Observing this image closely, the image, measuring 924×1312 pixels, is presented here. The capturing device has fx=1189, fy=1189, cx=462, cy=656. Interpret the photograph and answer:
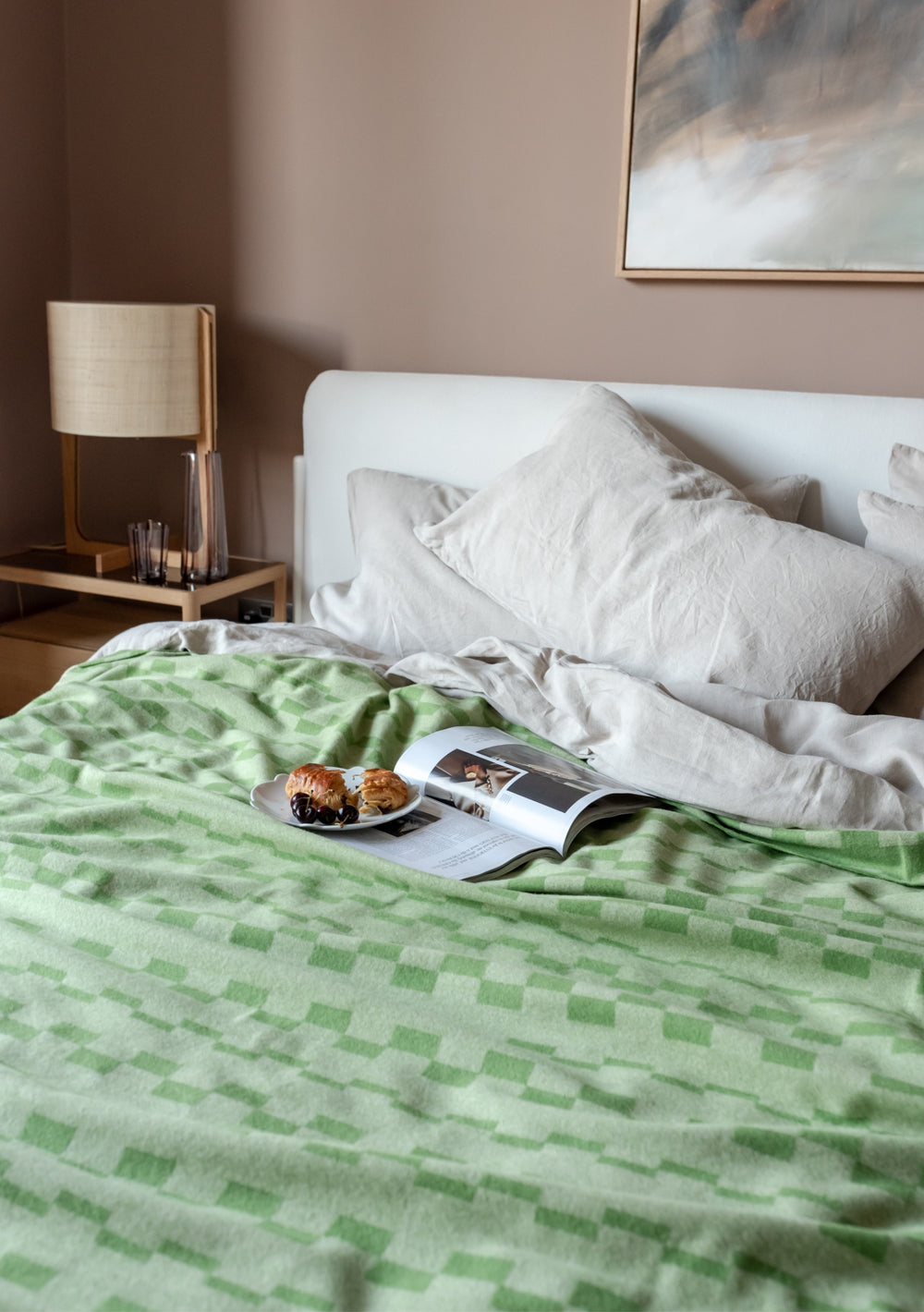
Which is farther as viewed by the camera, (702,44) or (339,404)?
(339,404)

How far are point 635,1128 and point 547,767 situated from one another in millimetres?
736

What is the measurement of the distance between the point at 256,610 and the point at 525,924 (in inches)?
73.3

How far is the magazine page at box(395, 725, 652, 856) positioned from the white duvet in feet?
0.18

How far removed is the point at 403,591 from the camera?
2244 millimetres

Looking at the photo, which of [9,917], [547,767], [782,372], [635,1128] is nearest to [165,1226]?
[635,1128]

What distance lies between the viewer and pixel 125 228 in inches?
115

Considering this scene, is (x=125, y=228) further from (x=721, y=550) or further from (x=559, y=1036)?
(x=559, y=1036)

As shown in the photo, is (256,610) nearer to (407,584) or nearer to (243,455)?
(243,455)

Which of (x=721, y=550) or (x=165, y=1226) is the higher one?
(x=721, y=550)

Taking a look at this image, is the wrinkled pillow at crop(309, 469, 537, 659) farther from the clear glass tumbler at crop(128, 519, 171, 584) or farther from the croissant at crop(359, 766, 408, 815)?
the croissant at crop(359, 766, 408, 815)

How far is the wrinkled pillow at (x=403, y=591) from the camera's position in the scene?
2180 mm

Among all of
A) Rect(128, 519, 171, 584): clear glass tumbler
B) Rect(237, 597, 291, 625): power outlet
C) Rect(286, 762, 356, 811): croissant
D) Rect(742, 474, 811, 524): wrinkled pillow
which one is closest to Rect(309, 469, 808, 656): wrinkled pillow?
Rect(742, 474, 811, 524): wrinkled pillow

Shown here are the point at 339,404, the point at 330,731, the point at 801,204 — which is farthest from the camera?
the point at 339,404

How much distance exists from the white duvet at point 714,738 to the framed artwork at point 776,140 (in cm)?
100
